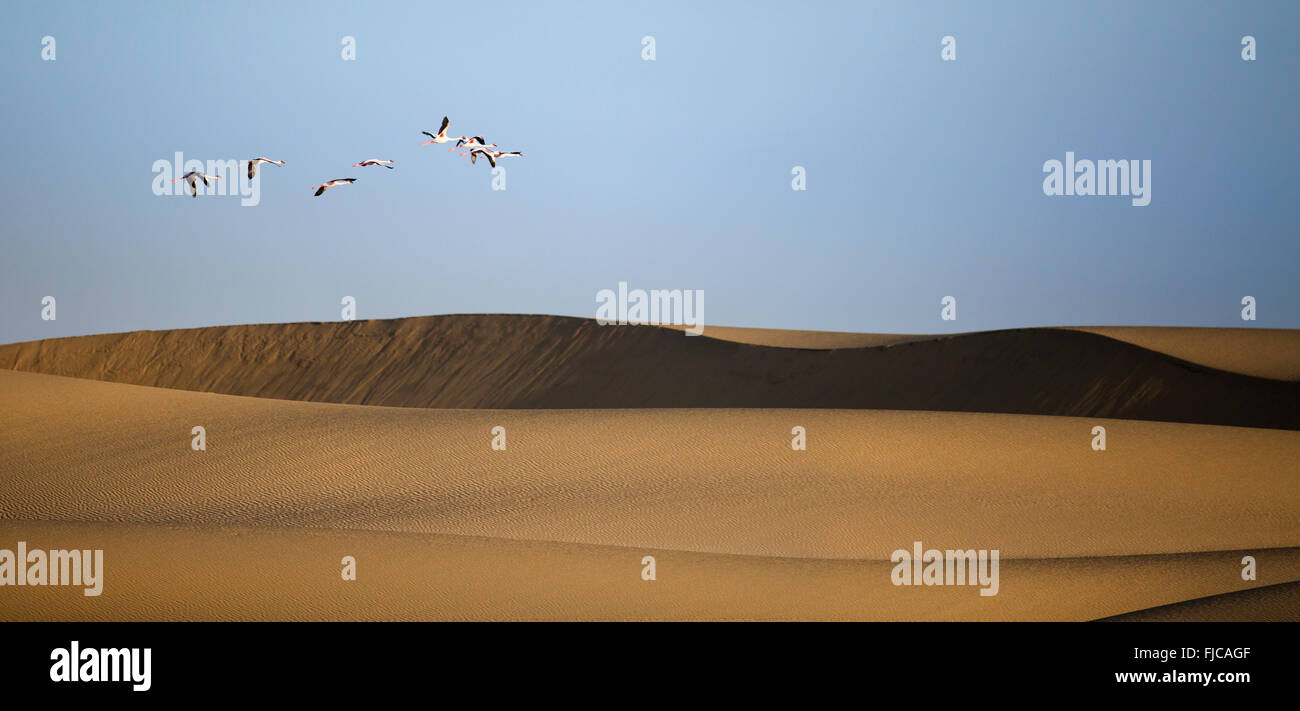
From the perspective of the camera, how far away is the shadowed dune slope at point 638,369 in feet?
96.4

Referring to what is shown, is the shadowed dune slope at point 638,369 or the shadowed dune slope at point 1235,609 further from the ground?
the shadowed dune slope at point 638,369

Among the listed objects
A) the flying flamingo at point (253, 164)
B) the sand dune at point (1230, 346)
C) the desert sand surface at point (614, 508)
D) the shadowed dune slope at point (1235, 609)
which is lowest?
the shadowed dune slope at point (1235, 609)

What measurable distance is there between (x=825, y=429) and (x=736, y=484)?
569 cm

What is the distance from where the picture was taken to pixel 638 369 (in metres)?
44.1

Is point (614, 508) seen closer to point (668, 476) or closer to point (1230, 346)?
point (668, 476)

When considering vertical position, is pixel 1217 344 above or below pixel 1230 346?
above

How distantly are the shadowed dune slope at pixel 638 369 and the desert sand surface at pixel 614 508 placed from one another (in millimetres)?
4991

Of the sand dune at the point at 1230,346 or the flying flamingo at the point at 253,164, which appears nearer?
the flying flamingo at the point at 253,164

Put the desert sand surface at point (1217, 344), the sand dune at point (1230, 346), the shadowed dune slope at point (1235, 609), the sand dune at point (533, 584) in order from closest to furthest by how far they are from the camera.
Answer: the shadowed dune slope at point (1235, 609), the sand dune at point (533, 584), the sand dune at point (1230, 346), the desert sand surface at point (1217, 344)

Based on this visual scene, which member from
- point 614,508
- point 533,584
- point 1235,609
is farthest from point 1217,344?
point 533,584

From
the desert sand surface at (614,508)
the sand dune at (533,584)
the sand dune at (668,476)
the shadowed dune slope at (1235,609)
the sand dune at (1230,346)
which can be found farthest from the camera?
the sand dune at (1230,346)

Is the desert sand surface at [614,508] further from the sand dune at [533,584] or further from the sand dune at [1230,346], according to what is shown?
the sand dune at [1230,346]

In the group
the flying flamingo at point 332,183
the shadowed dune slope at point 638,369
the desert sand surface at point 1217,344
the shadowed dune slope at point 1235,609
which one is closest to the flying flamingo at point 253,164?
the flying flamingo at point 332,183

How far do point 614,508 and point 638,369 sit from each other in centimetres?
2824
